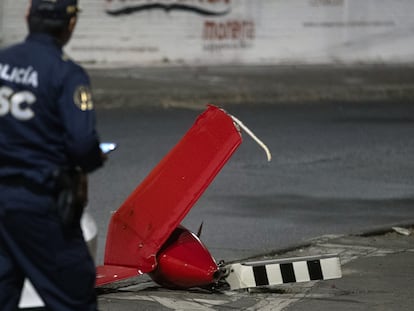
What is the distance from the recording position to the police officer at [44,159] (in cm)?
456

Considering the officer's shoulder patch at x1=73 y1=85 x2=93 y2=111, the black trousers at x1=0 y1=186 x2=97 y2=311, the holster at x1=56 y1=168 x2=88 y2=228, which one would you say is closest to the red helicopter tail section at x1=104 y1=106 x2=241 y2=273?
the black trousers at x1=0 y1=186 x2=97 y2=311

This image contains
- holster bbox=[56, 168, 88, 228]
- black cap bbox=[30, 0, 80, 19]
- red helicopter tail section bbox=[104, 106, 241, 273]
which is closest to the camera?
holster bbox=[56, 168, 88, 228]

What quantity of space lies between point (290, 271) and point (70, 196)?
2.63 m

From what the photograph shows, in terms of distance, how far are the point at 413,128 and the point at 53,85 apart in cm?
1173

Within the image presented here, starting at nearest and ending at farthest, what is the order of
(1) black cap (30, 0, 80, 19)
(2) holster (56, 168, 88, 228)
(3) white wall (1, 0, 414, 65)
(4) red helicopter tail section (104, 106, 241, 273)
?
(2) holster (56, 168, 88, 228) → (1) black cap (30, 0, 80, 19) → (4) red helicopter tail section (104, 106, 241, 273) → (3) white wall (1, 0, 414, 65)

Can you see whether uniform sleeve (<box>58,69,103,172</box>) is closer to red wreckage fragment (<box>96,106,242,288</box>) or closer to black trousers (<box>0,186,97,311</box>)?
black trousers (<box>0,186,97,311</box>)

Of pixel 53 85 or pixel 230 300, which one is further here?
pixel 230 300

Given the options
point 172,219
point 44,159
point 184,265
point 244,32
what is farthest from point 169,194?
point 244,32

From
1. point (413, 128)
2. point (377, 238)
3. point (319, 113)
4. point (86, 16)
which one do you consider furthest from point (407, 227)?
point (86, 16)

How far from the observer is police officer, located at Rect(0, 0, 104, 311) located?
179 inches

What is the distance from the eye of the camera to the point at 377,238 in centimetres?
895

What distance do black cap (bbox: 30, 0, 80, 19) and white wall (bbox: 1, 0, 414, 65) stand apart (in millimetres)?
15735

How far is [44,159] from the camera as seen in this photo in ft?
15.1

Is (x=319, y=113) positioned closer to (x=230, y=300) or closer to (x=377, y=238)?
(x=377, y=238)
